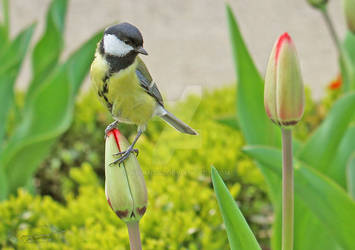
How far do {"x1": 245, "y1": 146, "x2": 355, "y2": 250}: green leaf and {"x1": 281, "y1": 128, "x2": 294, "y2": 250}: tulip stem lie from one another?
0.34m

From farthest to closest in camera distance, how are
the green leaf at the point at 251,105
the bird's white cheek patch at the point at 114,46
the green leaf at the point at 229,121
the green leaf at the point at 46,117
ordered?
the green leaf at the point at 46,117
the green leaf at the point at 229,121
the green leaf at the point at 251,105
the bird's white cheek patch at the point at 114,46

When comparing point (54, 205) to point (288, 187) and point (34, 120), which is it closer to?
point (34, 120)

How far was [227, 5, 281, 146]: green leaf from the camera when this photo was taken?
1781 millimetres

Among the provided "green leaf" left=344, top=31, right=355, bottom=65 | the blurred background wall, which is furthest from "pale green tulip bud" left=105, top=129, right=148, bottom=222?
the blurred background wall

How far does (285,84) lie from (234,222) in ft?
0.95

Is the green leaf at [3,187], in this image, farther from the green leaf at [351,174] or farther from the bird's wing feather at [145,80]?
the bird's wing feather at [145,80]

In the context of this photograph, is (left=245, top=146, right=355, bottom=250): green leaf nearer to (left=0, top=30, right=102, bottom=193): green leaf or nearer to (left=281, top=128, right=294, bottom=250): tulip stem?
(left=281, top=128, right=294, bottom=250): tulip stem

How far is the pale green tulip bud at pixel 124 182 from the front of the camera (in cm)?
76

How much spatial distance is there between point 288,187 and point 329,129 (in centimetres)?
67

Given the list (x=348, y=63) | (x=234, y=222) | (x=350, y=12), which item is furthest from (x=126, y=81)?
(x=348, y=63)

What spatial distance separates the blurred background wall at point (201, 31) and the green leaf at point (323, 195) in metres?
4.62

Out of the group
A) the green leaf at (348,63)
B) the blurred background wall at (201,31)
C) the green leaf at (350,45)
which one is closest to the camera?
the green leaf at (348,63)

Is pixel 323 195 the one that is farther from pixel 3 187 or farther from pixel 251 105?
pixel 3 187

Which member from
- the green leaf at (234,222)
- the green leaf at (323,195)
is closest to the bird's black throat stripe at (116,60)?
the green leaf at (234,222)
